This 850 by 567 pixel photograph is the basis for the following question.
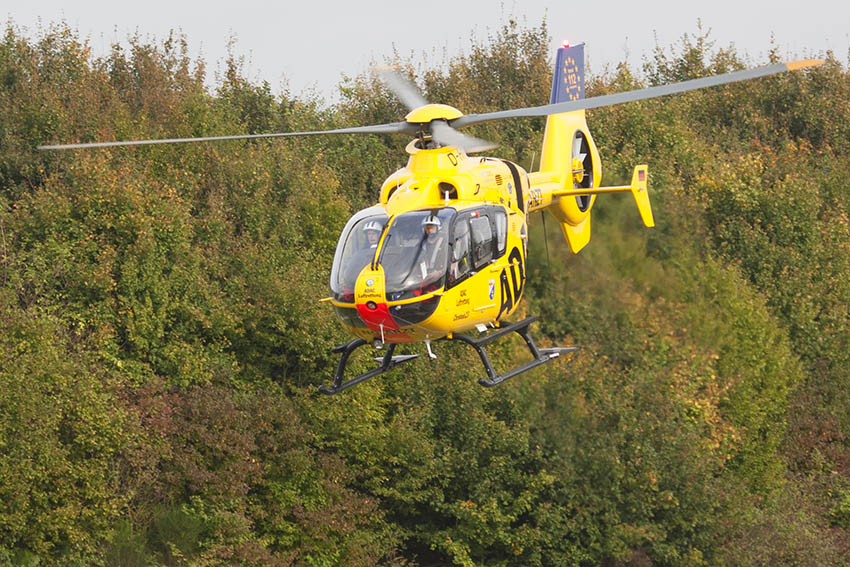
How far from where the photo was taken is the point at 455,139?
662 inches

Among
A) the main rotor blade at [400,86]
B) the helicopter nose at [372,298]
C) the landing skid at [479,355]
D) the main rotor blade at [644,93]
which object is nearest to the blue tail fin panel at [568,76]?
the main rotor blade at [400,86]

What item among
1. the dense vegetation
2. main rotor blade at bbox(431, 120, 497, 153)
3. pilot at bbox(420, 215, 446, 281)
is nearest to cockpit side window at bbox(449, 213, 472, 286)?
pilot at bbox(420, 215, 446, 281)

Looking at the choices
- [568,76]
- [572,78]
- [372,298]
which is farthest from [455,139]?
[572,78]

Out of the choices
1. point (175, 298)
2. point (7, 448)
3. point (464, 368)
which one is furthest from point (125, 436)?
point (464, 368)

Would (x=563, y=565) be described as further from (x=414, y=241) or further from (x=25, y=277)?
(x=414, y=241)

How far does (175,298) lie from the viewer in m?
Result: 36.8

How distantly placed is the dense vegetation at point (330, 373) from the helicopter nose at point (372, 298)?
16407 millimetres

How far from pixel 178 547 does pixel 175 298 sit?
779 cm

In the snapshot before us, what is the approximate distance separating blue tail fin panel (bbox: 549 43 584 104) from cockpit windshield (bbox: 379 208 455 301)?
8.96m

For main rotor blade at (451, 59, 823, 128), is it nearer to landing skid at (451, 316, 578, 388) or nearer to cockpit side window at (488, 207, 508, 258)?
cockpit side window at (488, 207, 508, 258)

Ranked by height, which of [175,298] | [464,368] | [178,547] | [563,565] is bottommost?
[563,565]

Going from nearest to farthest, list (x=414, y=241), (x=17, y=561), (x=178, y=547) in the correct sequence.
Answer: (x=414, y=241)
(x=17, y=561)
(x=178, y=547)

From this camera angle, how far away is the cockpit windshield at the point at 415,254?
16.7 m

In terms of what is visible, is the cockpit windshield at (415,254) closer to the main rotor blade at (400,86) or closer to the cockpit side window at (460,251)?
the cockpit side window at (460,251)
